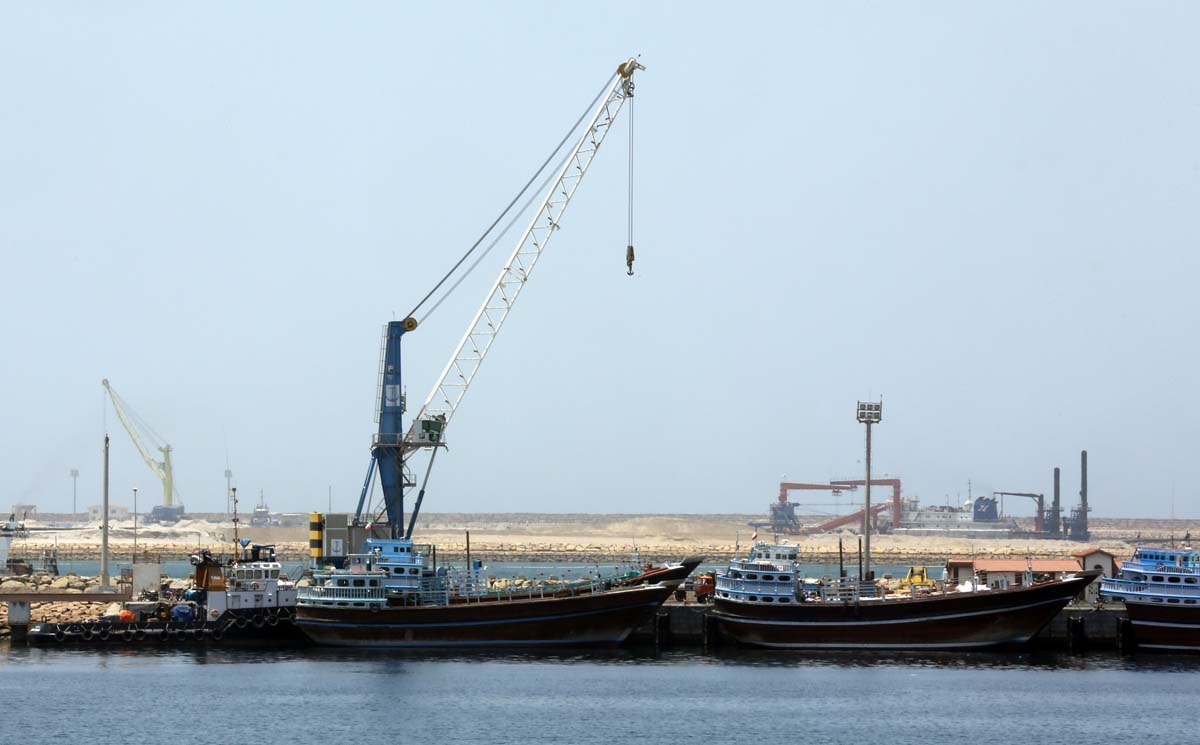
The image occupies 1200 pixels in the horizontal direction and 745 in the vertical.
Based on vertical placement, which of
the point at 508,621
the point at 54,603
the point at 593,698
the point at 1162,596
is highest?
the point at 1162,596

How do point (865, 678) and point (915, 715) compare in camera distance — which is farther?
point (865, 678)

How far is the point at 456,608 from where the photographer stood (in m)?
91.4

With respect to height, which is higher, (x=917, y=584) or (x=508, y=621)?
(x=917, y=584)

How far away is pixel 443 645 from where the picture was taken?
9181 cm

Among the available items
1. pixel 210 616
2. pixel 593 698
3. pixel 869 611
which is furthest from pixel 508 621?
pixel 869 611

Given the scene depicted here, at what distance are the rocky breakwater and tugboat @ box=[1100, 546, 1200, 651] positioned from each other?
60566 millimetres

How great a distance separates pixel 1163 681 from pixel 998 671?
8.05 m

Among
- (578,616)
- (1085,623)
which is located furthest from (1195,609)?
(578,616)

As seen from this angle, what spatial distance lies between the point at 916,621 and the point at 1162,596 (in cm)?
1280

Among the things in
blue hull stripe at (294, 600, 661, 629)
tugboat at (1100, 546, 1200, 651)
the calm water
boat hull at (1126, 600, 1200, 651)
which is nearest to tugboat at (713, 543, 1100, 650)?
the calm water

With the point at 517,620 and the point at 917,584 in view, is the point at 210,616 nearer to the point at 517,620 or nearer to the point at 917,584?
the point at 517,620

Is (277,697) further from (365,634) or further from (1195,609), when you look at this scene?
(1195,609)

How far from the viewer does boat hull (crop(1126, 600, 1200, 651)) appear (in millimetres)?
86938

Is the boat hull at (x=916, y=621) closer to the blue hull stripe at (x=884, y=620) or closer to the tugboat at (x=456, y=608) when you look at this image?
the blue hull stripe at (x=884, y=620)
